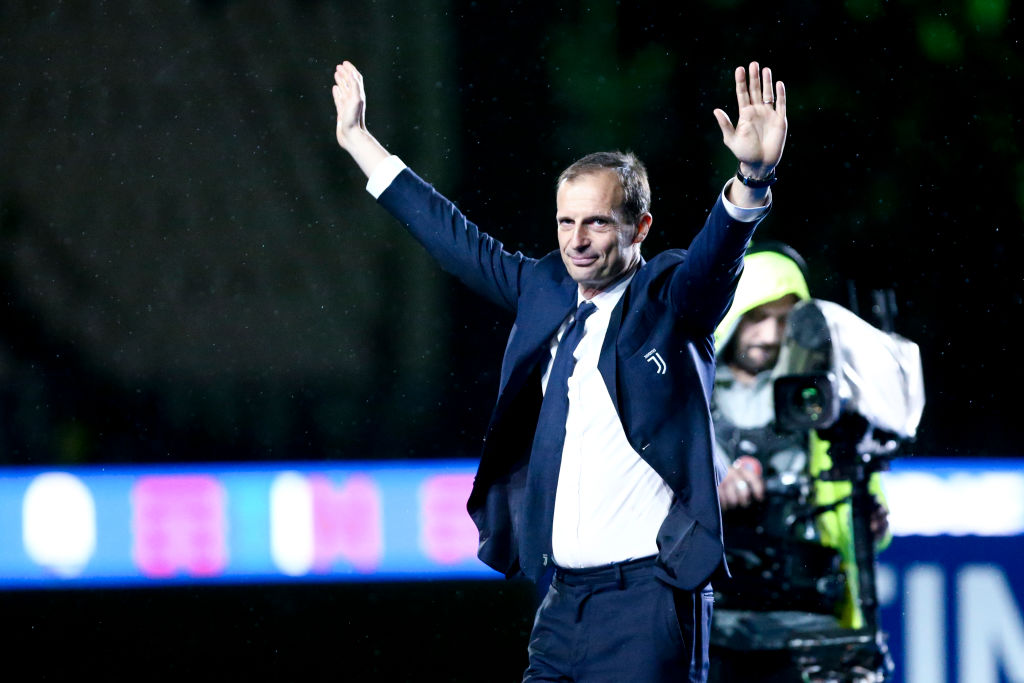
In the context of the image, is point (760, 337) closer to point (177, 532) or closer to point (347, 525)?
point (347, 525)

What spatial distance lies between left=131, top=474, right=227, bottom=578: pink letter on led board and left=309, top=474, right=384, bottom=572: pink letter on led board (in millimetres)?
442

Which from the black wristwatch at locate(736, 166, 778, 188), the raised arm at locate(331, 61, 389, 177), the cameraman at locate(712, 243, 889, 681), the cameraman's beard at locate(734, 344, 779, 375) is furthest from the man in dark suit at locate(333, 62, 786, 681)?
the cameraman's beard at locate(734, 344, 779, 375)

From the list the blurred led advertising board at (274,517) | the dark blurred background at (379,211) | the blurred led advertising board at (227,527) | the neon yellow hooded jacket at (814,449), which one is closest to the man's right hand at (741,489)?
the neon yellow hooded jacket at (814,449)

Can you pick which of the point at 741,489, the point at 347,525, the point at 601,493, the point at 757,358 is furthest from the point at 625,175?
the point at 347,525

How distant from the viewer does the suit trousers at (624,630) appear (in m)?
2.42

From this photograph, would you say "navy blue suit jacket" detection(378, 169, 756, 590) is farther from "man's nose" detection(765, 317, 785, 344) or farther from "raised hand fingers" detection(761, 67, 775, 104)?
"man's nose" detection(765, 317, 785, 344)

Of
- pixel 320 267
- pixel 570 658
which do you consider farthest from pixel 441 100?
pixel 570 658

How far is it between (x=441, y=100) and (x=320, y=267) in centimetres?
104

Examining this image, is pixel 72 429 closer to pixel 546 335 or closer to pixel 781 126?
pixel 546 335

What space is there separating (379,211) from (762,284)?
2.45 metres

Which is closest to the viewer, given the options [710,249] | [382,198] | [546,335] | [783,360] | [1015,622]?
[710,249]

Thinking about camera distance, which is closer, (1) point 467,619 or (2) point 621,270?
(2) point 621,270

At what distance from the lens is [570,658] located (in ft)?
8.13

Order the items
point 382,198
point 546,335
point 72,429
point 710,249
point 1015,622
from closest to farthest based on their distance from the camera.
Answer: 1. point 710,249
2. point 546,335
3. point 382,198
4. point 1015,622
5. point 72,429
